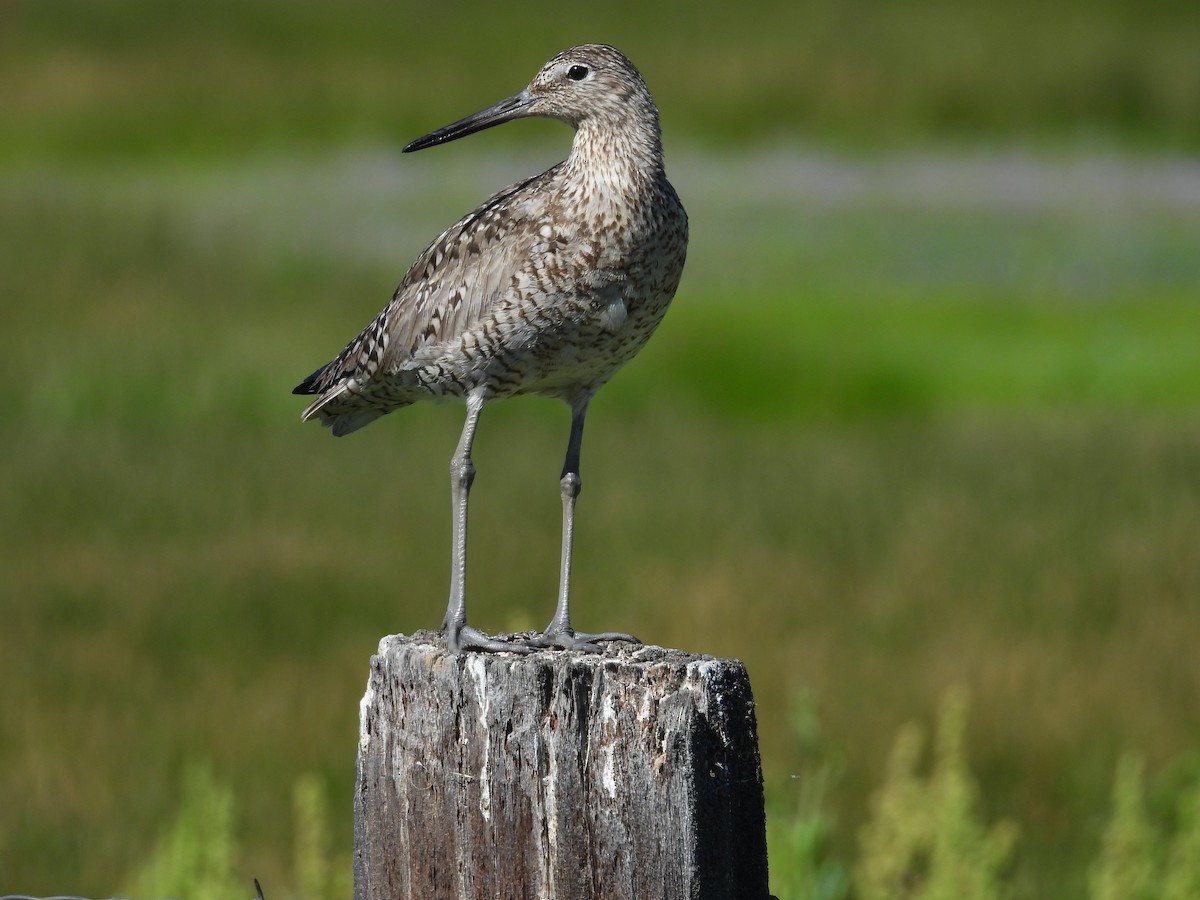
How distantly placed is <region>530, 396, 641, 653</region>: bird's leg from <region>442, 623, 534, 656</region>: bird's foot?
0.49 feet

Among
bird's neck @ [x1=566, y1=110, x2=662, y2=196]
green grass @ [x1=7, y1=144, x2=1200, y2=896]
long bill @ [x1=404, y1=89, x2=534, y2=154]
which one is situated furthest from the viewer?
green grass @ [x1=7, y1=144, x2=1200, y2=896]

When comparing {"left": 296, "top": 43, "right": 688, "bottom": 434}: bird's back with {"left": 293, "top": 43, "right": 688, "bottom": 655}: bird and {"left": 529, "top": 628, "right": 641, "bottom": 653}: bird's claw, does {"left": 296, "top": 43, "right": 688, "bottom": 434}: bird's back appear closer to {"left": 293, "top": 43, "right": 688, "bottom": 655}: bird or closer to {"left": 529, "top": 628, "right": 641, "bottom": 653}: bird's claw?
{"left": 293, "top": 43, "right": 688, "bottom": 655}: bird

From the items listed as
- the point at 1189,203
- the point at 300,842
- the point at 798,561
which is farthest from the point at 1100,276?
the point at 300,842

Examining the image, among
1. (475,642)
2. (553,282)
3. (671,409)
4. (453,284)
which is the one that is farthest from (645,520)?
(475,642)

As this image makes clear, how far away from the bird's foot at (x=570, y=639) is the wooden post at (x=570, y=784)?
0.94 m

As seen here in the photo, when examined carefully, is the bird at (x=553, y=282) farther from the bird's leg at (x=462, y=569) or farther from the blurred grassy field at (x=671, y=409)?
the blurred grassy field at (x=671, y=409)

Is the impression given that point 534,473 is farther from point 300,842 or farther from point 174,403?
point 300,842

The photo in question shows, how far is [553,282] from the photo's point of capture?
4754 mm

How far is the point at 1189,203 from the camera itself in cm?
2258

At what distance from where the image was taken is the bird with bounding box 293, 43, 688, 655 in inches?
187

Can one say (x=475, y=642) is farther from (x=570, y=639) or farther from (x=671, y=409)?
(x=671, y=409)

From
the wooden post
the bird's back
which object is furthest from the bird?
the wooden post

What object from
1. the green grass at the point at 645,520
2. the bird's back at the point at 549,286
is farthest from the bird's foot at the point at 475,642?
the green grass at the point at 645,520

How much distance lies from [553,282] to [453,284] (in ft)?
1.68
